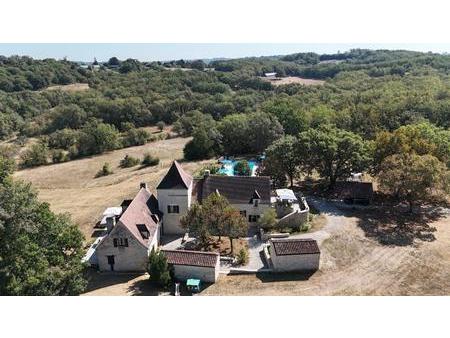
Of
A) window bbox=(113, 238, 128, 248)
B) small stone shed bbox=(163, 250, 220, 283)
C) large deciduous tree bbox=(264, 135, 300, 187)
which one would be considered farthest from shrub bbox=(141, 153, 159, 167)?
small stone shed bbox=(163, 250, 220, 283)

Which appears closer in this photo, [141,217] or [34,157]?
[141,217]

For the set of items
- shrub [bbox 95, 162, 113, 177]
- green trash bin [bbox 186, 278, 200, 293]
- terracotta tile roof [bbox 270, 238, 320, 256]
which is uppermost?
terracotta tile roof [bbox 270, 238, 320, 256]

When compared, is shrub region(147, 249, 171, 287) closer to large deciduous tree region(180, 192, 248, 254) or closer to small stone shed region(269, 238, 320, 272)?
large deciduous tree region(180, 192, 248, 254)

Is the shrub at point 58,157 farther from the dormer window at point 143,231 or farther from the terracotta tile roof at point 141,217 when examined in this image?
the dormer window at point 143,231

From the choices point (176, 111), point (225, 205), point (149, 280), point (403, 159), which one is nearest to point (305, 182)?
point (403, 159)

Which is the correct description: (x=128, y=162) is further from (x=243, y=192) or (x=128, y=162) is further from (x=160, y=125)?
(x=243, y=192)

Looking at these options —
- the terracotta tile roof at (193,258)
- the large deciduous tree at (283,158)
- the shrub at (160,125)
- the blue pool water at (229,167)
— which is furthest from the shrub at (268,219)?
the shrub at (160,125)

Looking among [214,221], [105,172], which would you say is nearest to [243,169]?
[214,221]
